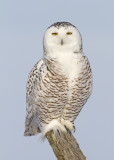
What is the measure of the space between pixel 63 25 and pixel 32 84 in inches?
41.7

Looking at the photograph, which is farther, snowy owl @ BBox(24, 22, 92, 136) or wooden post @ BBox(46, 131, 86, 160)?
wooden post @ BBox(46, 131, 86, 160)

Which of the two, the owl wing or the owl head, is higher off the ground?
the owl head

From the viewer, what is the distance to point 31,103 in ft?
25.1

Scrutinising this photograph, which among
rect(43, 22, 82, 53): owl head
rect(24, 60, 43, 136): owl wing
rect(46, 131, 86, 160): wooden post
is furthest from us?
rect(24, 60, 43, 136): owl wing

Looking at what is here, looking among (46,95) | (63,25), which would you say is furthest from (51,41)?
(46,95)

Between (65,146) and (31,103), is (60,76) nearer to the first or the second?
(31,103)

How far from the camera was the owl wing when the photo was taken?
741cm

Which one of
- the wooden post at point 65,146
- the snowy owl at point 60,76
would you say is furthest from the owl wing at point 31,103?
the wooden post at point 65,146

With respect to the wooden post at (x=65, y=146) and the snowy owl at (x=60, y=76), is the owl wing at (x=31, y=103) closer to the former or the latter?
the snowy owl at (x=60, y=76)

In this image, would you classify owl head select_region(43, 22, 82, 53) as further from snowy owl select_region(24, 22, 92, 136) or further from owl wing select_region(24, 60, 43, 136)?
owl wing select_region(24, 60, 43, 136)

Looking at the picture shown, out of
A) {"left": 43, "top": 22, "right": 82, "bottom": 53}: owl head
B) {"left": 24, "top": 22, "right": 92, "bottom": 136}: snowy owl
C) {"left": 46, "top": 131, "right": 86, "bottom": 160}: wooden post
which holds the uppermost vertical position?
{"left": 43, "top": 22, "right": 82, "bottom": 53}: owl head

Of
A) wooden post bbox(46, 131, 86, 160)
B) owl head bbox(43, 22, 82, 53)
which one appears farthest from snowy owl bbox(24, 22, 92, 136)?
wooden post bbox(46, 131, 86, 160)

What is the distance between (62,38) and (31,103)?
1.25 m

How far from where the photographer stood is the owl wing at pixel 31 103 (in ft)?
24.3
